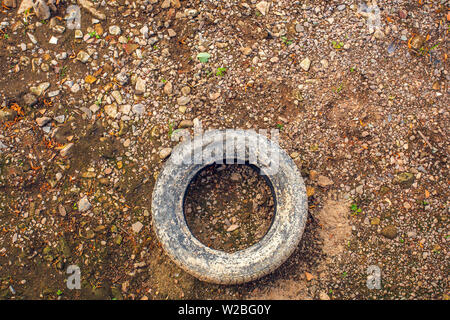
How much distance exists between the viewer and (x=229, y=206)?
394 cm

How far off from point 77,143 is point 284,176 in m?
2.54

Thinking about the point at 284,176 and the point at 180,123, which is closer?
the point at 284,176

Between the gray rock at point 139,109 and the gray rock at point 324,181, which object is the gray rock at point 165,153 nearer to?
the gray rock at point 139,109

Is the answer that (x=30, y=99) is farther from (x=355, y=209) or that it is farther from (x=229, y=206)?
(x=355, y=209)

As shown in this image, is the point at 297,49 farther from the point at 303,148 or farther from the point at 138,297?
the point at 138,297

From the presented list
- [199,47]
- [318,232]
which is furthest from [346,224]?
[199,47]

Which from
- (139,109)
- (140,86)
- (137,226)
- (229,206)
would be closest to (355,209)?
(229,206)

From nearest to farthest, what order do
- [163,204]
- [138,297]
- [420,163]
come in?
[163,204], [138,297], [420,163]

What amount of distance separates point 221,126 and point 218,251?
1.50 m

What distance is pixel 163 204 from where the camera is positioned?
3.40 metres

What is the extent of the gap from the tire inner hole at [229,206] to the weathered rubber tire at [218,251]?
1.36 ft

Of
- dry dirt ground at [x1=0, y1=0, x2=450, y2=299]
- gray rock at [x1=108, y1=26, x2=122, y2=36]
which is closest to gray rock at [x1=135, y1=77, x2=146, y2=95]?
dry dirt ground at [x1=0, y1=0, x2=450, y2=299]

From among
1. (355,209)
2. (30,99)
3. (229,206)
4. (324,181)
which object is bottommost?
(229,206)

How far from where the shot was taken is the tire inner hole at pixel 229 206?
388 centimetres
